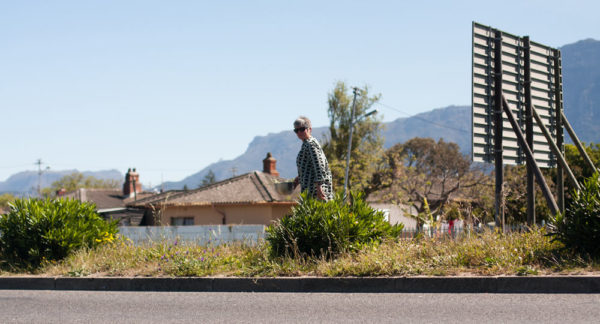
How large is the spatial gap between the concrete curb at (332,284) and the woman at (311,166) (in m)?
1.57

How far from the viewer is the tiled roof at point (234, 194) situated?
3438cm

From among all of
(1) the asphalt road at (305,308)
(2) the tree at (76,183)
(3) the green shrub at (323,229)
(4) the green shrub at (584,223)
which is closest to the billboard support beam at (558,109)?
(4) the green shrub at (584,223)

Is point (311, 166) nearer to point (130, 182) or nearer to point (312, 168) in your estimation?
point (312, 168)

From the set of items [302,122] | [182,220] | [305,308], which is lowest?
[182,220]

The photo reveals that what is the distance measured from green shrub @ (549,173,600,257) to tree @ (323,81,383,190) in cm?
3293

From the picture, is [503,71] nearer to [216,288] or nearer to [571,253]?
[571,253]

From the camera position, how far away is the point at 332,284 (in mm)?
7355

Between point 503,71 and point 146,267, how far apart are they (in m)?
7.54

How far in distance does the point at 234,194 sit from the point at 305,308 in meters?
29.6

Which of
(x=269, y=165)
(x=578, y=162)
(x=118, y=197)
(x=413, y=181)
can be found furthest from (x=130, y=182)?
(x=578, y=162)

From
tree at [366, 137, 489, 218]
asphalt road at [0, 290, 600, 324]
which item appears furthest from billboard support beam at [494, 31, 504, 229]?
tree at [366, 137, 489, 218]

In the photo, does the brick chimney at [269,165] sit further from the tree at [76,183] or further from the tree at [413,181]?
the tree at [76,183]

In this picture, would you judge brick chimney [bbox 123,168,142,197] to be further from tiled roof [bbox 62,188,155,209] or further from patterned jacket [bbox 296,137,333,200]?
patterned jacket [bbox 296,137,333,200]

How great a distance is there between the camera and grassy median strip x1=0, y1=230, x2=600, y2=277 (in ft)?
23.8
